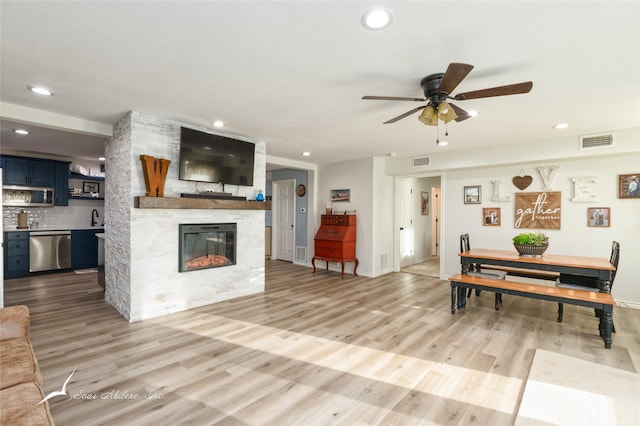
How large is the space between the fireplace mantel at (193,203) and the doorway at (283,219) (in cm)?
292

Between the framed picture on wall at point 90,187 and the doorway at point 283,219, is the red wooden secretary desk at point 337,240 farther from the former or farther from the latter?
the framed picture on wall at point 90,187

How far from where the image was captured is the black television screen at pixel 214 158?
3820 mm

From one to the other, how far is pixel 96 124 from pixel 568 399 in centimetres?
541

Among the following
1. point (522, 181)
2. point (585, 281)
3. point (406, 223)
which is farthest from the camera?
point (406, 223)

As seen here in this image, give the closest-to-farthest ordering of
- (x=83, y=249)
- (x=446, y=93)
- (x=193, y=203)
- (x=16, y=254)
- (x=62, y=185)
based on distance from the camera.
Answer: (x=446, y=93), (x=193, y=203), (x=16, y=254), (x=62, y=185), (x=83, y=249)

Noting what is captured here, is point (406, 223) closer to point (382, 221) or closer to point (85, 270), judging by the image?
point (382, 221)

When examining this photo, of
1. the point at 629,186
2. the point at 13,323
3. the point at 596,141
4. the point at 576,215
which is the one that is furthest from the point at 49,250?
Result: the point at 629,186

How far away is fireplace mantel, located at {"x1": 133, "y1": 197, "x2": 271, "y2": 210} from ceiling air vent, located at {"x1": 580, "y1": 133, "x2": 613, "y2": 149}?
14.9 feet

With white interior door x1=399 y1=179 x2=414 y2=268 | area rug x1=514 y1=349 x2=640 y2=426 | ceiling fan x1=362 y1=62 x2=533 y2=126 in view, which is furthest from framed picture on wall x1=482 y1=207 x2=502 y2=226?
ceiling fan x1=362 y1=62 x2=533 y2=126

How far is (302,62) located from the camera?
2.29 m

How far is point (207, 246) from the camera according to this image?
4.16 metres

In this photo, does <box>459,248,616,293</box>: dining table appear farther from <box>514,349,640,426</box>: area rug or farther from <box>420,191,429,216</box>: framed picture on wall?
<box>420,191,429,216</box>: framed picture on wall

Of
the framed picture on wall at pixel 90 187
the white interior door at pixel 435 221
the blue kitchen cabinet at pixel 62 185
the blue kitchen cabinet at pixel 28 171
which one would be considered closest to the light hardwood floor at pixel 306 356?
the blue kitchen cabinet at pixel 62 185

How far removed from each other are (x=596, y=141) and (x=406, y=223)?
3.60 m
